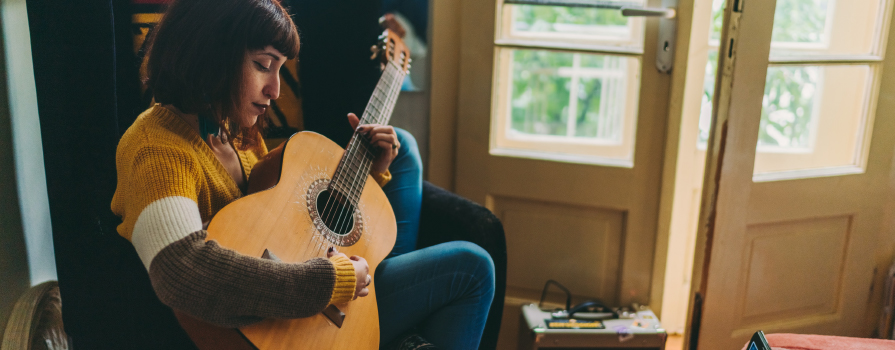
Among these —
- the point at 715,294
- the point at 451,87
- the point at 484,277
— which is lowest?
the point at 715,294

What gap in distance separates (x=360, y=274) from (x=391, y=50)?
68cm

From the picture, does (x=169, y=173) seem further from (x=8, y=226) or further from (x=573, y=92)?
(x=573, y=92)

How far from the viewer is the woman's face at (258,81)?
1.06 meters

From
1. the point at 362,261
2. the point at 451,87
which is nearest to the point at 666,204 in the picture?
the point at 451,87

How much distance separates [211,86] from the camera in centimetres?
103

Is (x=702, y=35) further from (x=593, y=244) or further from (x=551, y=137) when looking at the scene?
(x=593, y=244)

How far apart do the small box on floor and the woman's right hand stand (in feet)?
2.23

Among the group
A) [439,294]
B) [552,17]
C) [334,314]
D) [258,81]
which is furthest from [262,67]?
[552,17]

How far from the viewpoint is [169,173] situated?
3.10ft

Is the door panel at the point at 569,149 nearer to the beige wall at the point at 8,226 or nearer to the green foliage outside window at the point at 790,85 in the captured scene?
the green foliage outside window at the point at 790,85

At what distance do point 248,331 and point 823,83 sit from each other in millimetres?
1769

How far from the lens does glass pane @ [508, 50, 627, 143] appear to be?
1.91 meters

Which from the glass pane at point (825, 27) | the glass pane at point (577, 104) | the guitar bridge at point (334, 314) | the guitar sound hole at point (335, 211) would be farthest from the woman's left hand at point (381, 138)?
the glass pane at point (825, 27)

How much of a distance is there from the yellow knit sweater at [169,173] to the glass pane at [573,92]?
3.41 ft
